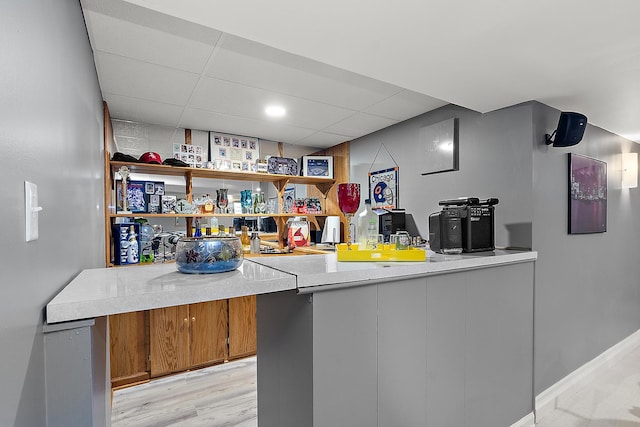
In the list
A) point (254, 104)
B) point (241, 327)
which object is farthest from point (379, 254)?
point (241, 327)

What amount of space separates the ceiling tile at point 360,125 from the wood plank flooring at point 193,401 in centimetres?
260

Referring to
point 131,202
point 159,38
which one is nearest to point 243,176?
point 131,202

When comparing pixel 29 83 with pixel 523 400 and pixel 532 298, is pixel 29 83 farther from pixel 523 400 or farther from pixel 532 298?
pixel 523 400

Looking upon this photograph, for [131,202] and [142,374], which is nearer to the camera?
[142,374]

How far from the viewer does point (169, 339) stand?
2.88 meters

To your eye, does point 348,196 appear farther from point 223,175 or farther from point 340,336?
point 223,175

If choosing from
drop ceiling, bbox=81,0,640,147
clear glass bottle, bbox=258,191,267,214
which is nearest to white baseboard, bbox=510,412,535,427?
drop ceiling, bbox=81,0,640,147

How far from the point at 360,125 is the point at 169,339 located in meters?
2.80

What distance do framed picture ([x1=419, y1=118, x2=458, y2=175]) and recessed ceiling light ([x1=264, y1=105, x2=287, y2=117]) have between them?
4.32 feet

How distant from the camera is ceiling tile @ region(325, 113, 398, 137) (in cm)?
317

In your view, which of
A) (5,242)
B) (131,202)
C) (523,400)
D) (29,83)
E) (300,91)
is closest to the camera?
(5,242)

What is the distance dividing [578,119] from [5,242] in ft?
10.2

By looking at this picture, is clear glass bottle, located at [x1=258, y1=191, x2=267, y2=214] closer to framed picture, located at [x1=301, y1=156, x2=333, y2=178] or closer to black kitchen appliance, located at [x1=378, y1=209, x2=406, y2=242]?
framed picture, located at [x1=301, y1=156, x2=333, y2=178]

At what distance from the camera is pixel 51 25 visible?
1.00 meters
